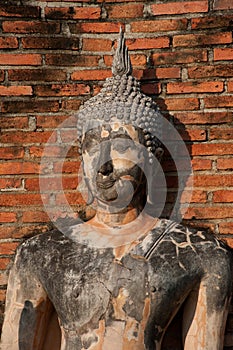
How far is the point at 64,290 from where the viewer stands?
348 centimetres

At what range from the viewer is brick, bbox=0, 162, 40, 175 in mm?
3969

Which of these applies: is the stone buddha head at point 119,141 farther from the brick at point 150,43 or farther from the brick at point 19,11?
the brick at point 19,11

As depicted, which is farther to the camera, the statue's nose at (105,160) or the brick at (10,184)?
the brick at (10,184)

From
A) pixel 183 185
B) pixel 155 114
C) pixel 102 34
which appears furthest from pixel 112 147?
pixel 102 34

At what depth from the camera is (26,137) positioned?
4.00 m

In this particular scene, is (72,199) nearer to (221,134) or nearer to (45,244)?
(45,244)

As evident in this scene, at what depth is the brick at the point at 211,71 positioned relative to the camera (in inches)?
157

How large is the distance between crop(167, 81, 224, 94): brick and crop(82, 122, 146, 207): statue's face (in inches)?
20.4

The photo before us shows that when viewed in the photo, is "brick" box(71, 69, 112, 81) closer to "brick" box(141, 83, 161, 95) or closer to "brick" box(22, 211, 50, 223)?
"brick" box(141, 83, 161, 95)

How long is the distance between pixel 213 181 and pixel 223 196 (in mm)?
91

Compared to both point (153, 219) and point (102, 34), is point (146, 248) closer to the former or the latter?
point (153, 219)

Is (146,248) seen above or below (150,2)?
below

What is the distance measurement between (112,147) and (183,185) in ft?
1.83

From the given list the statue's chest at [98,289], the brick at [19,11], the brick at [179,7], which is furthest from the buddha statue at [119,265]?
the brick at [19,11]
